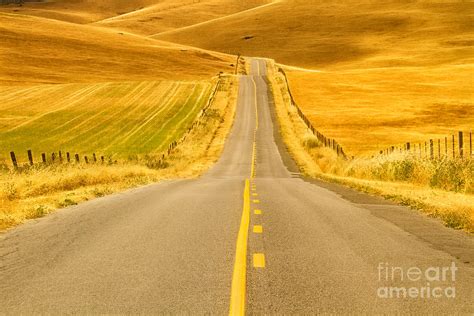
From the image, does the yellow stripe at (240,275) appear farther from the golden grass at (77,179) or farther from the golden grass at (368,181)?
the golden grass at (77,179)

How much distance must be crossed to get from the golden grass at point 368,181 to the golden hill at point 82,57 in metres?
37.4

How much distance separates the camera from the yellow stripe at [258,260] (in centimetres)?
797

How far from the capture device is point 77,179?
838 inches

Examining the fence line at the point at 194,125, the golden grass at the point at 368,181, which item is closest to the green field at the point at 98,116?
the fence line at the point at 194,125

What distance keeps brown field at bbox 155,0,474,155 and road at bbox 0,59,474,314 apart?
116 ft

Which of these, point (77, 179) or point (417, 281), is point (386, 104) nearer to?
point (77, 179)

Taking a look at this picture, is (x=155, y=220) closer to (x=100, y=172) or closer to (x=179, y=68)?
(x=100, y=172)

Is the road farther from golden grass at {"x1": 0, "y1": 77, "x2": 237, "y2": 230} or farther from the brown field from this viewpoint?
the brown field

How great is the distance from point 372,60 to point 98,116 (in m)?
92.0

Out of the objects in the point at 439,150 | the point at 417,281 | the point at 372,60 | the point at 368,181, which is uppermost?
the point at 372,60

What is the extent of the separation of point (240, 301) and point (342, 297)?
1.13 metres

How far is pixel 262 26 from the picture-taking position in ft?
A: 624

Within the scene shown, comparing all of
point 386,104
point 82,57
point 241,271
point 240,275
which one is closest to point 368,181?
point 241,271

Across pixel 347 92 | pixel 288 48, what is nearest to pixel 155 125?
pixel 347 92
